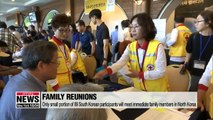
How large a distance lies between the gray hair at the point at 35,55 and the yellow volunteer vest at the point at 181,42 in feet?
9.05

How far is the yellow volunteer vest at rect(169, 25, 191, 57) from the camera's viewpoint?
11.3 ft

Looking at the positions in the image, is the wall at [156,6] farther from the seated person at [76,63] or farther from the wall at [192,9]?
the seated person at [76,63]

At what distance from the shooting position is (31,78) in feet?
3.67

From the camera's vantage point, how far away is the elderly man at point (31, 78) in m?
0.99

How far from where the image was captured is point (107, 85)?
1.86 meters

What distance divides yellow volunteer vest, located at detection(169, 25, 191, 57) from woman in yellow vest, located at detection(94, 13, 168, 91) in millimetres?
1877

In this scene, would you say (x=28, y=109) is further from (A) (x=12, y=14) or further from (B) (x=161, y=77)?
(A) (x=12, y=14)

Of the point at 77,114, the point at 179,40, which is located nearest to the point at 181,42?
the point at 179,40

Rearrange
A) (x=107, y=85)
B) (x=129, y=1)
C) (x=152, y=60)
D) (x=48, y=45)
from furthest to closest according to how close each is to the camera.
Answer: (x=129, y=1), (x=107, y=85), (x=152, y=60), (x=48, y=45)

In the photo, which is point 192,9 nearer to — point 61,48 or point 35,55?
point 61,48

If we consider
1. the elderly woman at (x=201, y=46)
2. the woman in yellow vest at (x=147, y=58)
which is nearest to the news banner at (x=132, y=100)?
the woman in yellow vest at (x=147, y=58)

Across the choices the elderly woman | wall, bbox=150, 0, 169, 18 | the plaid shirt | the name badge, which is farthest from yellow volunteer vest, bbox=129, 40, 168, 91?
wall, bbox=150, 0, 169, 18

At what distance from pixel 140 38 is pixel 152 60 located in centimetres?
22

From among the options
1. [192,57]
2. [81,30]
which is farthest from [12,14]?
[192,57]
